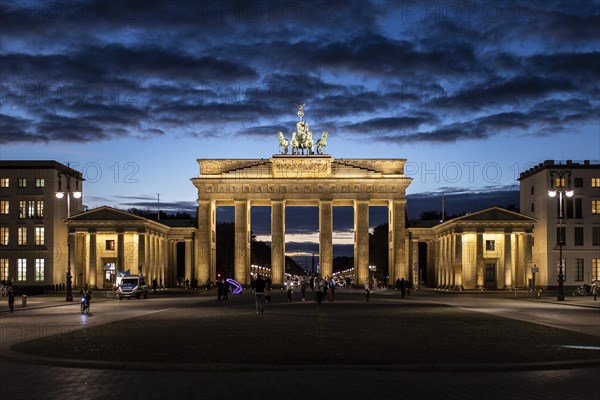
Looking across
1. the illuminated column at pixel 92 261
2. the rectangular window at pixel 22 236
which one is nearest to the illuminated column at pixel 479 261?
the illuminated column at pixel 92 261

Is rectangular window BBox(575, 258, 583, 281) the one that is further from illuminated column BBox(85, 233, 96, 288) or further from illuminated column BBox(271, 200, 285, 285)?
illuminated column BBox(85, 233, 96, 288)

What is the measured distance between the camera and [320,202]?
362ft

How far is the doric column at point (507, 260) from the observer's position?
334 feet

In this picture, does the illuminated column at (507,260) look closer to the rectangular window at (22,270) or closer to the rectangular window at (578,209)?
the rectangular window at (578,209)

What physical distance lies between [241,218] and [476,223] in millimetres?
31377

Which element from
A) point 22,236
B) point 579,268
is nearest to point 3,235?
point 22,236

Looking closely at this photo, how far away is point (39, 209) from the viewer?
95.6 meters

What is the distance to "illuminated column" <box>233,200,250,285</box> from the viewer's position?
11038 cm

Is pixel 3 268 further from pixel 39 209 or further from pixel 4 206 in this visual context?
pixel 39 209

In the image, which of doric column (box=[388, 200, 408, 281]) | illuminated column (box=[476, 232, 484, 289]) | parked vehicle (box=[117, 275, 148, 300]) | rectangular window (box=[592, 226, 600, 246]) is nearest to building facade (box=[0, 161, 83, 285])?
parked vehicle (box=[117, 275, 148, 300])

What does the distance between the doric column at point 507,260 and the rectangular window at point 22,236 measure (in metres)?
58.6

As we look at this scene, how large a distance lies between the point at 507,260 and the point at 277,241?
100ft

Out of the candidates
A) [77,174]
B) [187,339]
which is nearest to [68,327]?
[187,339]

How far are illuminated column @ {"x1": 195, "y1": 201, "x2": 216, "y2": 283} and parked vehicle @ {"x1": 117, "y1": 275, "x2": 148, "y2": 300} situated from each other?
123ft
